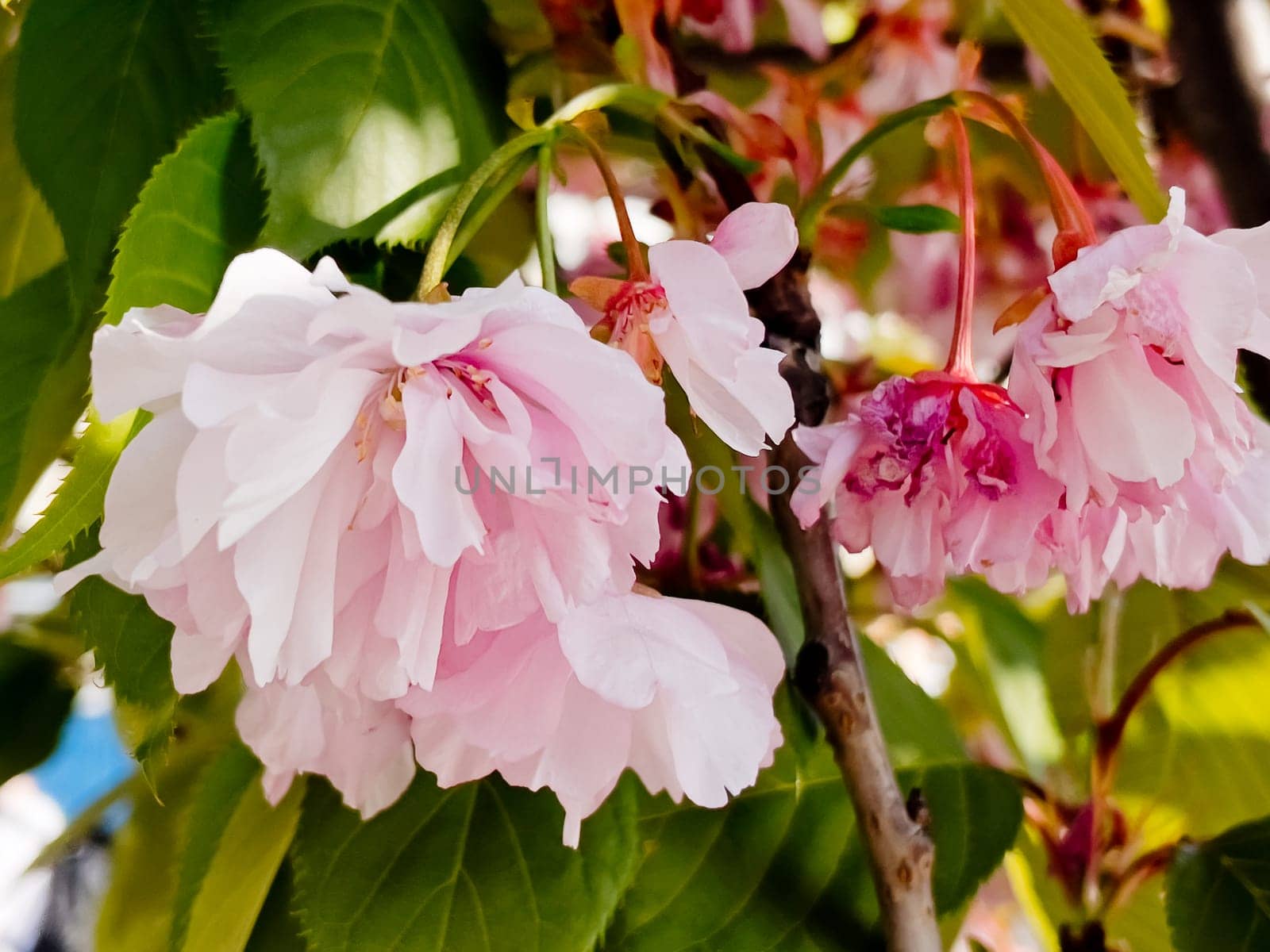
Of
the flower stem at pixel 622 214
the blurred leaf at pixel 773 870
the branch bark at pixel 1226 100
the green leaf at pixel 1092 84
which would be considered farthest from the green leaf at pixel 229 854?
the branch bark at pixel 1226 100

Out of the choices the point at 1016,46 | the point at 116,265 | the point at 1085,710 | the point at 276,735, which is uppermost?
the point at 116,265

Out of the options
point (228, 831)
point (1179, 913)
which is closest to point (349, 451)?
point (228, 831)

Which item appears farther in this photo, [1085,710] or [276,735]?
[1085,710]

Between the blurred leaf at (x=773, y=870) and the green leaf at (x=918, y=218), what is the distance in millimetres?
167

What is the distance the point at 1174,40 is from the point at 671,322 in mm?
450

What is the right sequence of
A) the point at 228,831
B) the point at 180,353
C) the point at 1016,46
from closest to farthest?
the point at 180,353 < the point at 228,831 < the point at 1016,46

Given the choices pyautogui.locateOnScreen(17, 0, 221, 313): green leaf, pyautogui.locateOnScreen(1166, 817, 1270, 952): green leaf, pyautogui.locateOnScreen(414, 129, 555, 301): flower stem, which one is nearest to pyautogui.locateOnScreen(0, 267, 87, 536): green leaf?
pyautogui.locateOnScreen(17, 0, 221, 313): green leaf

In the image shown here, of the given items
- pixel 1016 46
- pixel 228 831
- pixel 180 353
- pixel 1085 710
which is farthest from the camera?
pixel 1016 46

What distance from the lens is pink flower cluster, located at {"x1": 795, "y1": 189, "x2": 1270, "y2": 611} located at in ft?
0.75

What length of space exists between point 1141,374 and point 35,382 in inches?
11.9

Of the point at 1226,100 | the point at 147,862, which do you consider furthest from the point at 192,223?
the point at 1226,100

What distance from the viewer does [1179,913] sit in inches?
14.6

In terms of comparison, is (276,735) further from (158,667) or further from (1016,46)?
(1016,46)

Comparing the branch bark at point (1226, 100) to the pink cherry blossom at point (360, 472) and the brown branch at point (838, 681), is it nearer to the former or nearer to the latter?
the brown branch at point (838, 681)
